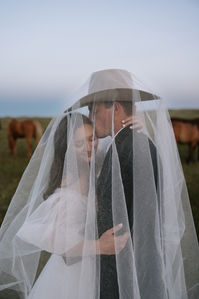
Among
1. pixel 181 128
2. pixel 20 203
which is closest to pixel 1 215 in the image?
pixel 20 203

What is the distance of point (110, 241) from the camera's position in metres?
2.21

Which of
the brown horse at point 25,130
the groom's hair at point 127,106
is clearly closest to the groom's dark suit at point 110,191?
the groom's hair at point 127,106

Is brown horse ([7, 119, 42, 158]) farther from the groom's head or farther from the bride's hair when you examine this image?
the groom's head

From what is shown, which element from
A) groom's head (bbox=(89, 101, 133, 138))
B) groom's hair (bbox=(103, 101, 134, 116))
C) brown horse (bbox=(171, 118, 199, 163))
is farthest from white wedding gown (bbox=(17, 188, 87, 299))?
brown horse (bbox=(171, 118, 199, 163))

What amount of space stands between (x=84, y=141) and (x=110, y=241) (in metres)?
A: 0.77

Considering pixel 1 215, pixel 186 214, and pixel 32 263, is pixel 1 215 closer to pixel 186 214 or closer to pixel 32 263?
pixel 32 263

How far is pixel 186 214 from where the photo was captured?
2809mm

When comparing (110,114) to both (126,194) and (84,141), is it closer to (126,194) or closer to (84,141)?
(84,141)

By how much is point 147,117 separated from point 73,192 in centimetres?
85

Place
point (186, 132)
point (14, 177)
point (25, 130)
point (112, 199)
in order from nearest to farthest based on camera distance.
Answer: point (112, 199)
point (14, 177)
point (186, 132)
point (25, 130)

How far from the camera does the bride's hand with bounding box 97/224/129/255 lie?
2.20 metres

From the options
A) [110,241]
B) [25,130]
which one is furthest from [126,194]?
[25,130]

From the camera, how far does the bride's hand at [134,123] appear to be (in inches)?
89.0

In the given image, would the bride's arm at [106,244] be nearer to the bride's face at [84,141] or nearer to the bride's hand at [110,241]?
the bride's hand at [110,241]
